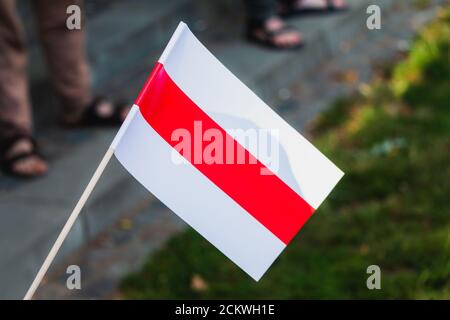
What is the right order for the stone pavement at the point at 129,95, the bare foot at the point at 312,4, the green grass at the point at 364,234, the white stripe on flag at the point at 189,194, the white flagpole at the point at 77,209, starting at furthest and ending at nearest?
the bare foot at the point at 312,4 → the stone pavement at the point at 129,95 → the green grass at the point at 364,234 → the white stripe on flag at the point at 189,194 → the white flagpole at the point at 77,209

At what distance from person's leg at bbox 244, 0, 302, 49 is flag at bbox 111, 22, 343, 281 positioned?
4204 millimetres

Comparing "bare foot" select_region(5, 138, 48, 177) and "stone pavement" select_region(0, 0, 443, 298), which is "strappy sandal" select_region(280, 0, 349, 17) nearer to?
"stone pavement" select_region(0, 0, 443, 298)

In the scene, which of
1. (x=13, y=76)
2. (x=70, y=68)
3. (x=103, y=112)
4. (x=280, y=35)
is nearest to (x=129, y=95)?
(x=103, y=112)

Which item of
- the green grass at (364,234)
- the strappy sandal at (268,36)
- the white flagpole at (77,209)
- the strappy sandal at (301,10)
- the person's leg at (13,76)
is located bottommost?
the white flagpole at (77,209)

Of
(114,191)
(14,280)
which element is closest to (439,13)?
(114,191)

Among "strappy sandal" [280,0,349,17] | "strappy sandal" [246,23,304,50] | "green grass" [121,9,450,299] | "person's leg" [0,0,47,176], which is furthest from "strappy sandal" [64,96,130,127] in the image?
"strappy sandal" [280,0,349,17]

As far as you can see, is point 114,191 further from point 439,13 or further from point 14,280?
point 439,13

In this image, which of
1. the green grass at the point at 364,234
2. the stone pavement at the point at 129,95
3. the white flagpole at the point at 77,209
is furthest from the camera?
the stone pavement at the point at 129,95

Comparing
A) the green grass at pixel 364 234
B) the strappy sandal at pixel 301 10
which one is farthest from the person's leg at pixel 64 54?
the strappy sandal at pixel 301 10

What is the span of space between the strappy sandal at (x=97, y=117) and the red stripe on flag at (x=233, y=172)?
2983 millimetres

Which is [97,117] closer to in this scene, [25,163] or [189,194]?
[25,163]

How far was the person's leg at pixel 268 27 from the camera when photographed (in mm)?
6758

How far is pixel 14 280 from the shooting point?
4.29 metres

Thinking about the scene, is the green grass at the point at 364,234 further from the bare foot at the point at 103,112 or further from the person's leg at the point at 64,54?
the person's leg at the point at 64,54
